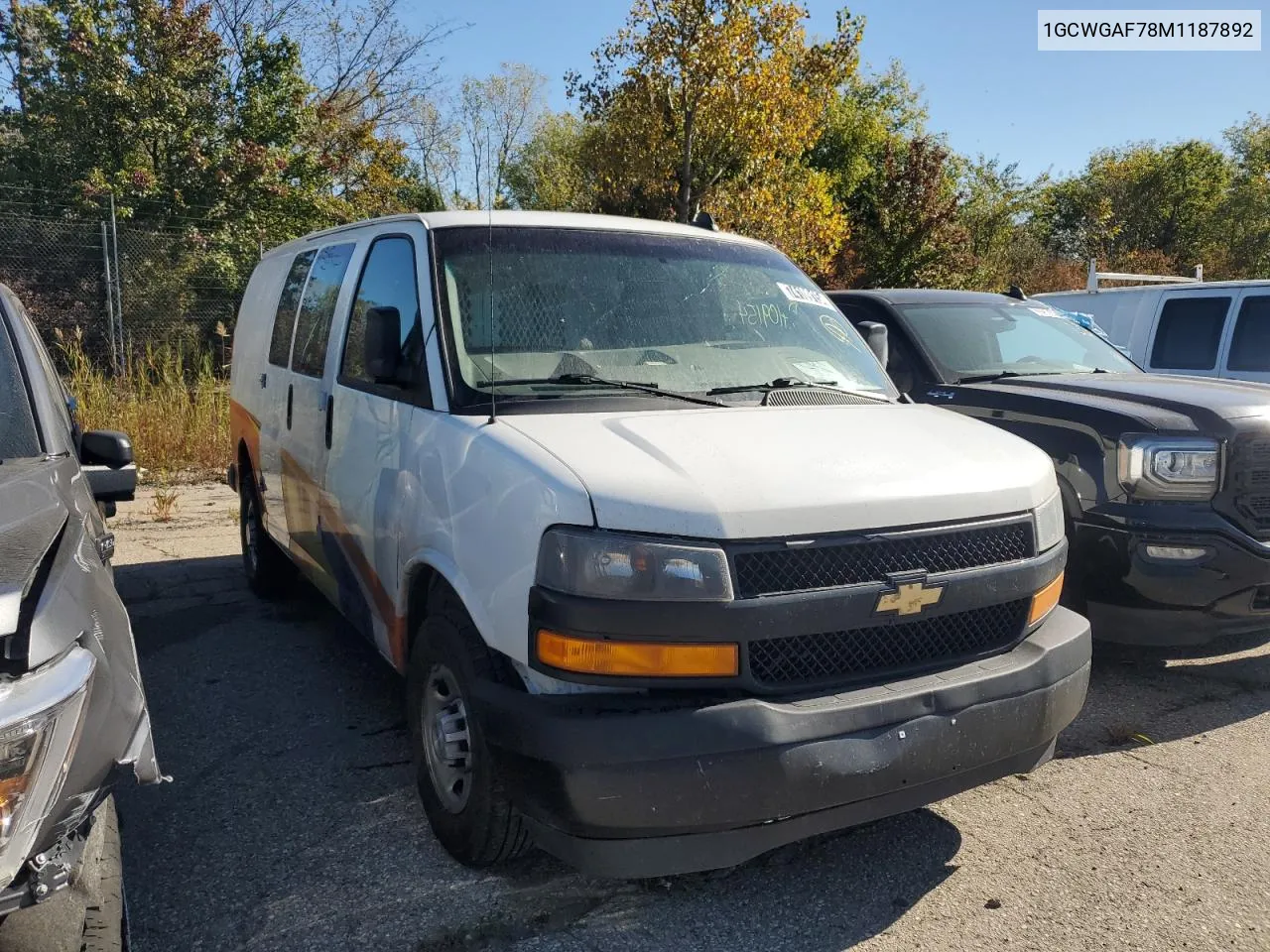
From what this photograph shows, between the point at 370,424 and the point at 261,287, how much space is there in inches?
106

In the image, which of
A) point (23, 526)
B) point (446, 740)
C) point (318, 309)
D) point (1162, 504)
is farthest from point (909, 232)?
point (23, 526)

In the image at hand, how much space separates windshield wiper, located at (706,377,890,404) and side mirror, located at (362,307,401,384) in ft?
3.59

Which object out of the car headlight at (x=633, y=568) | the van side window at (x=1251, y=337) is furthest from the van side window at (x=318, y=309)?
the van side window at (x=1251, y=337)

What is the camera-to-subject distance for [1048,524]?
3053 millimetres

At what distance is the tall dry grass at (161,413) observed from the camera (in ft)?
32.0

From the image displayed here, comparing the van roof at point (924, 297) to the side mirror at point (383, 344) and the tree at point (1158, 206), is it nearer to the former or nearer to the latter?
the side mirror at point (383, 344)

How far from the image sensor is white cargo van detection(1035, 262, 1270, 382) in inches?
320

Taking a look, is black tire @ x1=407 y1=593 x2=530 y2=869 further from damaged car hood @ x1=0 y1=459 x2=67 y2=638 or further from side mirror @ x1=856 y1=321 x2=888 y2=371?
side mirror @ x1=856 y1=321 x2=888 y2=371

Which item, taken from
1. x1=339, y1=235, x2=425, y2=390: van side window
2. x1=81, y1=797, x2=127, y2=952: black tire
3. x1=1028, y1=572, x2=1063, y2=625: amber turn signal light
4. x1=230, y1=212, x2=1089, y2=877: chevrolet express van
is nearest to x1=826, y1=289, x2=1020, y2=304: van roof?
x1=230, y1=212, x2=1089, y2=877: chevrolet express van

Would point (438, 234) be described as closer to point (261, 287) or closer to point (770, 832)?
point (770, 832)

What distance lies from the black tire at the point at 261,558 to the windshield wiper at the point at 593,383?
3.13 meters

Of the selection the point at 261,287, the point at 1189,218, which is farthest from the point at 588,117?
the point at 1189,218

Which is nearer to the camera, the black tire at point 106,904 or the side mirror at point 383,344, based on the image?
the black tire at point 106,904

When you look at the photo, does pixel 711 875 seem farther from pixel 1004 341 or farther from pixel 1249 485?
pixel 1004 341
